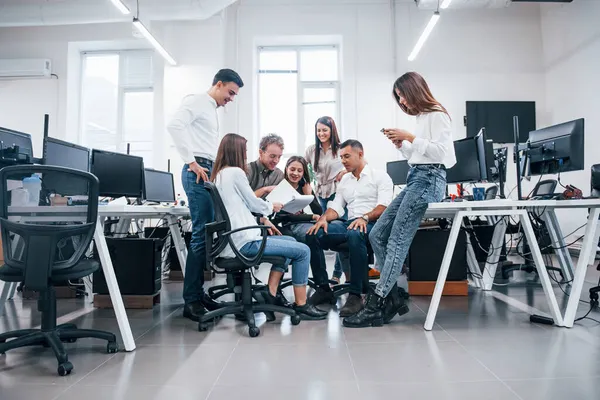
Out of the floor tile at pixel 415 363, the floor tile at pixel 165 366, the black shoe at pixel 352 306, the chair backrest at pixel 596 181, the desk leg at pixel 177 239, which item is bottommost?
the floor tile at pixel 165 366

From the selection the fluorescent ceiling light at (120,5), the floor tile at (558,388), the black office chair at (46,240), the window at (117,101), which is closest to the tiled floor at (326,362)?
the floor tile at (558,388)

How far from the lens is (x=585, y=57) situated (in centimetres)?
509

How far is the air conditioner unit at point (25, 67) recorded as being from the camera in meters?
5.97

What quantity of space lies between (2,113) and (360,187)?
6277 millimetres

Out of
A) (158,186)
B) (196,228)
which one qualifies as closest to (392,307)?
(196,228)

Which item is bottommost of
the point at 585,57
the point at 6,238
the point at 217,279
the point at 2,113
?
the point at 217,279

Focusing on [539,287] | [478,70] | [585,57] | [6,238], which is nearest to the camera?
[6,238]

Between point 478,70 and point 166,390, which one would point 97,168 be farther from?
point 478,70

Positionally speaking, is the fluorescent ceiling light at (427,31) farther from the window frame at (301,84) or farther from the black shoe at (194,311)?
the black shoe at (194,311)

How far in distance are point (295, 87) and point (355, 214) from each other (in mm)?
3996

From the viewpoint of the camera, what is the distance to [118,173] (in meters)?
3.06

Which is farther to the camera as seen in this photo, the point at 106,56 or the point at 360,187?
the point at 106,56

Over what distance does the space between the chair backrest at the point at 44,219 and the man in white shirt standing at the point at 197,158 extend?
0.67m

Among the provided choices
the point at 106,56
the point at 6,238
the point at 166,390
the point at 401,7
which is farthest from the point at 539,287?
the point at 106,56
